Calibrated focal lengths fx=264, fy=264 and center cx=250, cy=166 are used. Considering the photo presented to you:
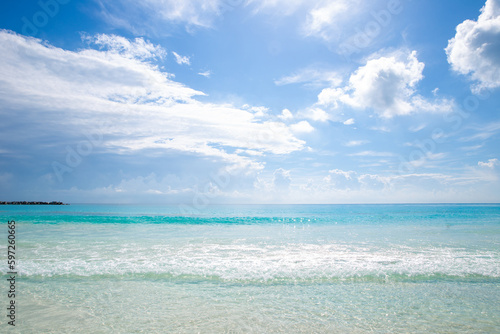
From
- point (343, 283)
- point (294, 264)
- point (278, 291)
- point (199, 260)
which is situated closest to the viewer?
point (278, 291)

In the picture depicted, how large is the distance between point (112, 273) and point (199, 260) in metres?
3.83

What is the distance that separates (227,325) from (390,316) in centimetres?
403

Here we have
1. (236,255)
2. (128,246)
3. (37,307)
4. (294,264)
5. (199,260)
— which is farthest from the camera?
(128,246)

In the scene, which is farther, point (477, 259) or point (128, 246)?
point (128, 246)

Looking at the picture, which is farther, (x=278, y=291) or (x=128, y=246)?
(x=128, y=246)

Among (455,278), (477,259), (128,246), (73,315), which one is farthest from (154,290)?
(477,259)

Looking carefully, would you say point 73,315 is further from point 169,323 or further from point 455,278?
point 455,278

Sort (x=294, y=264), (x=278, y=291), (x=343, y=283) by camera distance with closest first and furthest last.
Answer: (x=278, y=291)
(x=343, y=283)
(x=294, y=264)

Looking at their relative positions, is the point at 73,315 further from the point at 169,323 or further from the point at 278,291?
the point at 278,291

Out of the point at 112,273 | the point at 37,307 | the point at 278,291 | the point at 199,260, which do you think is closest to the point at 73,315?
the point at 37,307

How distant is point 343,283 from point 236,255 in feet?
20.6

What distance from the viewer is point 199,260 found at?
12.8 metres

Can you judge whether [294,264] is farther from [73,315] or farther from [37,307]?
[37,307]

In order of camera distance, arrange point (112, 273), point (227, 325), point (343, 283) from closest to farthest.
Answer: point (227, 325) → point (343, 283) → point (112, 273)
